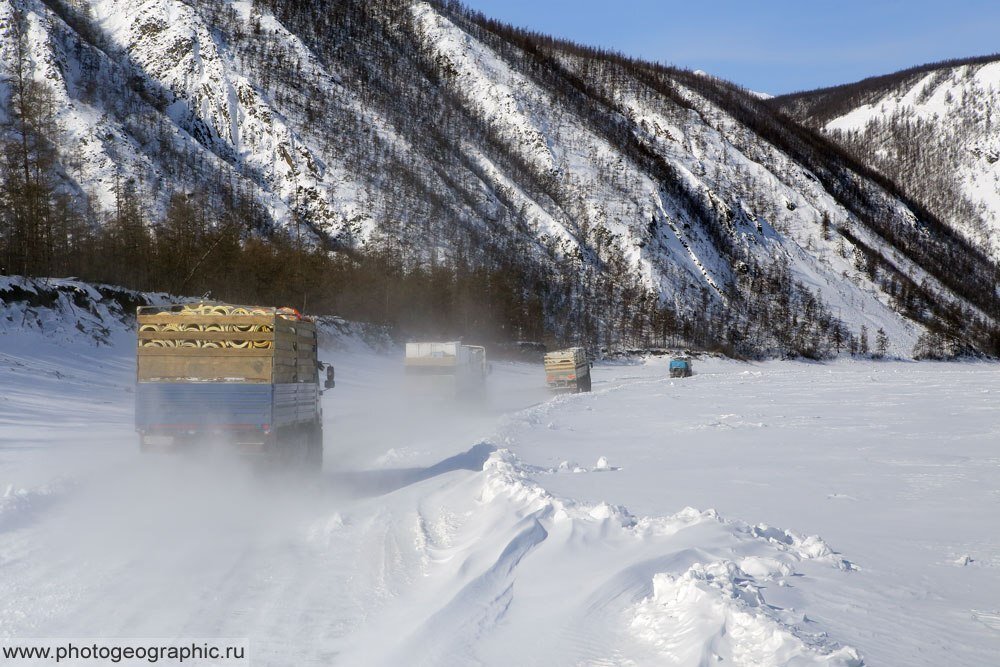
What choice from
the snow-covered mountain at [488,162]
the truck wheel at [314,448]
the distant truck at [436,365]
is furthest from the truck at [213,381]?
the snow-covered mountain at [488,162]

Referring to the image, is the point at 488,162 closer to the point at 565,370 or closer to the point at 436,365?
the point at 565,370

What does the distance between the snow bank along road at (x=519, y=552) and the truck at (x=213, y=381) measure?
51 cm

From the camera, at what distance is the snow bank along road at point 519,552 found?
568cm

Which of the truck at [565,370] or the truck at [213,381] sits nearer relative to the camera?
the truck at [213,381]

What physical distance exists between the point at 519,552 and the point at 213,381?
667cm

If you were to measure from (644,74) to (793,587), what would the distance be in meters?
193

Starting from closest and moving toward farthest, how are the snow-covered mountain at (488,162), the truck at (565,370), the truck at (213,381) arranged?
the truck at (213,381)
the truck at (565,370)
the snow-covered mountain at (488,162)

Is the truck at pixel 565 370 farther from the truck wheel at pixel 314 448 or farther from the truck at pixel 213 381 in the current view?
the truck at pixel 213 381

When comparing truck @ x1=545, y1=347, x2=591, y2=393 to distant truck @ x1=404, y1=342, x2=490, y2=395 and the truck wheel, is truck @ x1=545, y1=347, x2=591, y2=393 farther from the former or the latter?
the truck wheel

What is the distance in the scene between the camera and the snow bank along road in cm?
568

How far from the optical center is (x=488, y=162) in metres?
122

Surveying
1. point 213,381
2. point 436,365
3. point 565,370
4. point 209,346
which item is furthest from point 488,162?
point 213,381

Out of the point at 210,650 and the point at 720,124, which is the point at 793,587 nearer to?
the point at 210,650

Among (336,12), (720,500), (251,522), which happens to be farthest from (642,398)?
(336,12)
